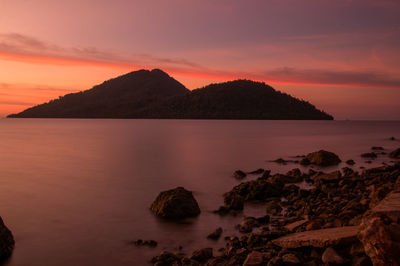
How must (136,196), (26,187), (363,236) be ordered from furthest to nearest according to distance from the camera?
(26,187), (136,196), (363,236)

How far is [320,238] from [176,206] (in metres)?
6.95

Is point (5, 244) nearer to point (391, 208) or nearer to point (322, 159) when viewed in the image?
point (391, 208)

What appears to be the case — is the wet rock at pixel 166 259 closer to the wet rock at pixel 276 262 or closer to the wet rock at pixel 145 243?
the wet rock at pixel 145 243

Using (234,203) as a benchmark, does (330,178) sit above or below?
above

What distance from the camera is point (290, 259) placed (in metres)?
7.04

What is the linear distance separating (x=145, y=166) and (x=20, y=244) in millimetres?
20340

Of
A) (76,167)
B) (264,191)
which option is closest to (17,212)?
(264,191)

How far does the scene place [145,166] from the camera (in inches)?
1232

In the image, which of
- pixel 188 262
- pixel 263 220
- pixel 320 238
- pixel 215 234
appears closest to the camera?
pixel 320 238

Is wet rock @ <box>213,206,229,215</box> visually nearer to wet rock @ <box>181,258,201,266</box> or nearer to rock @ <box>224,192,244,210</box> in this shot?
rock @ <box>224,192,244,210</box>

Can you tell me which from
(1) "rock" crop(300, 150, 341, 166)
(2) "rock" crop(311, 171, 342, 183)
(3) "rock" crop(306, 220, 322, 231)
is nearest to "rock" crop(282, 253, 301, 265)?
(3) "rock" crop(306, 220, 322, 231)

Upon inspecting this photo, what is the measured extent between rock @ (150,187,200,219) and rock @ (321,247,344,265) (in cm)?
718

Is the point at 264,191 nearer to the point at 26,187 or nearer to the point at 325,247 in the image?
the point at 325,247

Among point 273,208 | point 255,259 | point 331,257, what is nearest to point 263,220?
point 273,208
